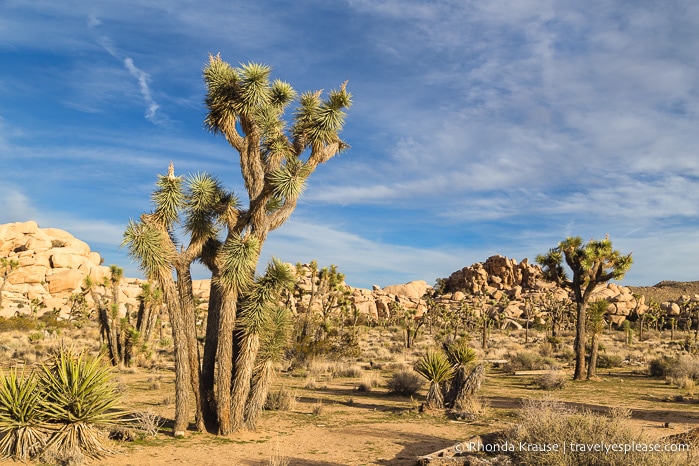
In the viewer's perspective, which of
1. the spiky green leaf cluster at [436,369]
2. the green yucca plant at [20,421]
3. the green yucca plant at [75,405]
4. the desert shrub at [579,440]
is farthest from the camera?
the spiky green leaf cluster at [436,369]

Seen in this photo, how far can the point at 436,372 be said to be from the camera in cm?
1540

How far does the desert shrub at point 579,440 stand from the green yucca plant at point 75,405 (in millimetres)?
7129

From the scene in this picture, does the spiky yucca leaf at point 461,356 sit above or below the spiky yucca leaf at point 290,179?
below

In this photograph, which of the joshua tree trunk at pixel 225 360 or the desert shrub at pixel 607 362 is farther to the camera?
the desert shrub at pixel 607 362

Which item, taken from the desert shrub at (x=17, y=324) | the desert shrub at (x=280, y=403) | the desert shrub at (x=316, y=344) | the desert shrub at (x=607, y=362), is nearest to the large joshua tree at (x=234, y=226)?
the desert shrub at (x=280, y=403)

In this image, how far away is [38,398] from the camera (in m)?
9.12

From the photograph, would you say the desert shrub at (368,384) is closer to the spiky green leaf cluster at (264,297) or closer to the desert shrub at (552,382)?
the desert shrub at (552,382)

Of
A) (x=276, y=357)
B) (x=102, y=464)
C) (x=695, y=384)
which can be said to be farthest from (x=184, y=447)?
(x=695, y=384)

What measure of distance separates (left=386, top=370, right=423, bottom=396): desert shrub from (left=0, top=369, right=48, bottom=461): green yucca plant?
1161 cm

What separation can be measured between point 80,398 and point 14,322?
41.8 m

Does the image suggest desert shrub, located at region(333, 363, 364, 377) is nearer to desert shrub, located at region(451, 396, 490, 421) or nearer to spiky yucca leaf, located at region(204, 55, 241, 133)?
desert shrub, located at region(451, 396, 490, 421)

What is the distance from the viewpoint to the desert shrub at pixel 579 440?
6.31 meters

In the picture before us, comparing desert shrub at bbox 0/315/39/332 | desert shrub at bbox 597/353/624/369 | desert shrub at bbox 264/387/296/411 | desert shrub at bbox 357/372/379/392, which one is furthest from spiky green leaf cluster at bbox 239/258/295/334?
desert shrub at bbox 0/315/39/332

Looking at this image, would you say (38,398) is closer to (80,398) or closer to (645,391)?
(80,398)
